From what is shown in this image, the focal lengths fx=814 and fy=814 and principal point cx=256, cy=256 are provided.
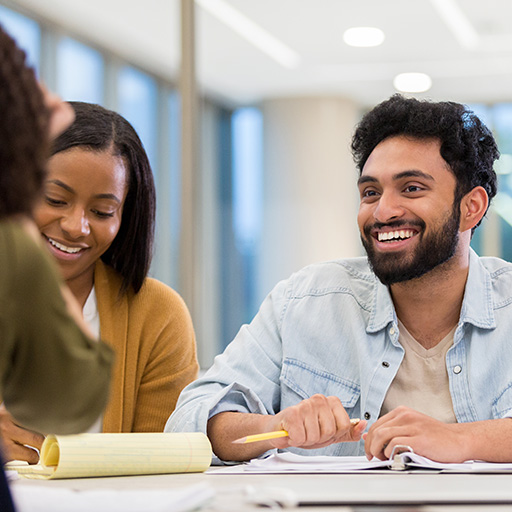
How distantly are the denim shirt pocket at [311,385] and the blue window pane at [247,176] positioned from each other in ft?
6.64

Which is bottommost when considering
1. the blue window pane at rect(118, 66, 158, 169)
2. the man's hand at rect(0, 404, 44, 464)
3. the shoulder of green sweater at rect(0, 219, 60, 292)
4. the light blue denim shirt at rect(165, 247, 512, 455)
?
the man's hand at rect(0, 404, 44, 464)

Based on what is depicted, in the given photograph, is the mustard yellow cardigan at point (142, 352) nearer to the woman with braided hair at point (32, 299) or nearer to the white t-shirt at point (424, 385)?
the white t-shirt at point (424, 385)

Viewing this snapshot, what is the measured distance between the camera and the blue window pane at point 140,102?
12.5 feet

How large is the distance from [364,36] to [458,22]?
41cm

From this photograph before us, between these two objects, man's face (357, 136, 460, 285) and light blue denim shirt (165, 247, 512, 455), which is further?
man's face (357, 136, 460, 285)

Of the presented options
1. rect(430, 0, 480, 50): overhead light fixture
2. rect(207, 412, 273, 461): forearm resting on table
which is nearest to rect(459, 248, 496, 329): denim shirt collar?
rect(207, 412, 273, 461): forearm resting on table

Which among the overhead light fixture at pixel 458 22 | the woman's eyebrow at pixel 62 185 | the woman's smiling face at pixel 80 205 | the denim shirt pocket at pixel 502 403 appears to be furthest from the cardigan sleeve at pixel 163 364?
the overhead light fixture at pixel 458 22

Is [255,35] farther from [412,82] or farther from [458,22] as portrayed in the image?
[458,22]

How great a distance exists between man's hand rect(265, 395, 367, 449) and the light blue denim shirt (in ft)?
0.67

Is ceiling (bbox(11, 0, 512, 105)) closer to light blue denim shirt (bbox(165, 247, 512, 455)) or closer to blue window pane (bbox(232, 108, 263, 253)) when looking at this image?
blue window pane (bbox(232, 108, 263, 253))

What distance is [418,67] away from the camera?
3623 millimetres

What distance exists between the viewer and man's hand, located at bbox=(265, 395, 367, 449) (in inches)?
53.1

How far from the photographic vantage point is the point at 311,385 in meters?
1.71

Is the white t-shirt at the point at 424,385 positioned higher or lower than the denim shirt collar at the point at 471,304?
lower
